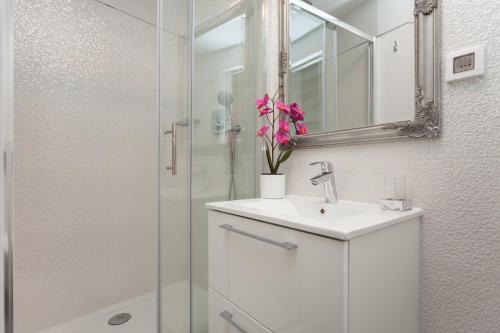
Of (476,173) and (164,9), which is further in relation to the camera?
(164,9)

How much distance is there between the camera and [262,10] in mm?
1391

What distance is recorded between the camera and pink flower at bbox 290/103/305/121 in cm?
120

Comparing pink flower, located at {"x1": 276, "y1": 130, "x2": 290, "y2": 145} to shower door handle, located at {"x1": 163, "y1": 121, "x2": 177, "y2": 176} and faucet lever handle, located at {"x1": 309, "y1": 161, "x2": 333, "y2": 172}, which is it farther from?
shower door handle, located at {"x1": 163, "y1": 121, "x2": 177, "y2": 176}

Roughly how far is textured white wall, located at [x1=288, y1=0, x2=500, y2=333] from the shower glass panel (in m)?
0.70

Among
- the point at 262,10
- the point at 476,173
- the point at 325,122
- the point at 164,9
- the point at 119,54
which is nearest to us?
the point at 476,173

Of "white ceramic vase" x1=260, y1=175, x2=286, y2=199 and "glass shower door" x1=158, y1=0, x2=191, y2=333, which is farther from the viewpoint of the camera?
"white ceramic vase" x1=260, y1=175, x2=286, y2=199

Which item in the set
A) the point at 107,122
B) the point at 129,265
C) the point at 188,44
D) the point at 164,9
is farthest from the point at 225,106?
the point at 129,265

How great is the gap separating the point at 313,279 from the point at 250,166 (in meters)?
0.80

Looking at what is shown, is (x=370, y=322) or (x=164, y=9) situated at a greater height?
(x=164, y=9)

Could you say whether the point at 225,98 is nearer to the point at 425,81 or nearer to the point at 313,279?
the point at 425,81

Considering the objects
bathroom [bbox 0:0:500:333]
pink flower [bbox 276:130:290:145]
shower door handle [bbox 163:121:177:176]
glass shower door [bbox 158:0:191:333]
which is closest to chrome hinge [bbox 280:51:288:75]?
bathroom [bbox 0:0:500:333]

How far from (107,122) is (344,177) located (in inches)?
52.0

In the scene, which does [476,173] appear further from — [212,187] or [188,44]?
[188,44]

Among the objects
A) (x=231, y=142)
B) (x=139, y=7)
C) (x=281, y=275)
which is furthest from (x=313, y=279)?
(x=139, y=7)
